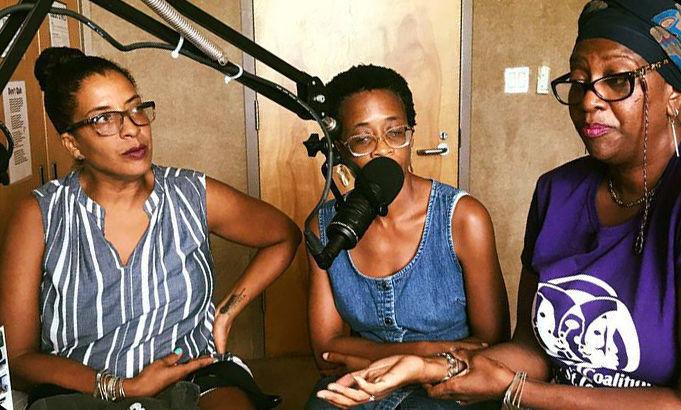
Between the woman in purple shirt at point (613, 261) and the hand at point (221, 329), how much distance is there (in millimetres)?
562

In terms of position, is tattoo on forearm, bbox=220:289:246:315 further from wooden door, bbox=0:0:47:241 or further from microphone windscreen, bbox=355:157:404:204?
microphone windscreen, bbox=355:157:404:204

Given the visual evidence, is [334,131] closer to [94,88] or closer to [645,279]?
[645,279]

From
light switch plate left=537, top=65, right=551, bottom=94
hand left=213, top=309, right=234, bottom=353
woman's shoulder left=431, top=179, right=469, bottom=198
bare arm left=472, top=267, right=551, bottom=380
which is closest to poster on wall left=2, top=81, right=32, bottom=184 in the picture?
hand left=213, top=309, right=234, bottom=353

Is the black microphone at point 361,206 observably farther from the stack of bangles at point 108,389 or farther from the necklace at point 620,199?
the stack of bangles at point 108,389

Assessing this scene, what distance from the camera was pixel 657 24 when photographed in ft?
3.87

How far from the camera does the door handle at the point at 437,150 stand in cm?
363

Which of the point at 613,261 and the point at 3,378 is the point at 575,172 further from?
the point at 3,378

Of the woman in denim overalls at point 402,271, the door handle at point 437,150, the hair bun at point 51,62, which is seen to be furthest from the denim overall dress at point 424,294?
the door handle at point 437,150

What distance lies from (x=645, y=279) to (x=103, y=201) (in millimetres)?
1289

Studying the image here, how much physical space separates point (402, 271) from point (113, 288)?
0.72 m

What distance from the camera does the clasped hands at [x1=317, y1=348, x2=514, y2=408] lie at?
4.03ft

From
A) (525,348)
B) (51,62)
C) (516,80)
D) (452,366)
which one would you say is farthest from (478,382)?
(516,80)

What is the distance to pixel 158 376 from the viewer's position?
4.81ft

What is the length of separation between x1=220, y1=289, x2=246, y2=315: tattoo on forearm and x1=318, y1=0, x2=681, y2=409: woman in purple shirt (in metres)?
0.60
